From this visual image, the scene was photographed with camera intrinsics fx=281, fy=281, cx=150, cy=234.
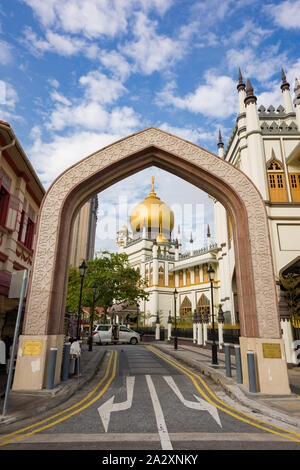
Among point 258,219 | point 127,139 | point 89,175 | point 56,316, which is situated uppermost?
point 127,139

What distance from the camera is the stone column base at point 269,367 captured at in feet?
24.2

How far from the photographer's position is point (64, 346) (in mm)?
8930

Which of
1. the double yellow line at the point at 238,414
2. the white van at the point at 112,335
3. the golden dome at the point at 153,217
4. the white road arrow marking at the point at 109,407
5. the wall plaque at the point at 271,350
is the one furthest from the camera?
the golden dome at the point at 153,217

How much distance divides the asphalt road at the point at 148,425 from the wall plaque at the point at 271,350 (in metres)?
1.68

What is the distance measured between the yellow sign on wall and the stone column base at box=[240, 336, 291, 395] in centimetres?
578

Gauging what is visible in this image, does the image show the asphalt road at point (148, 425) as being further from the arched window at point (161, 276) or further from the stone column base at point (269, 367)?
the arched window at point (161, 276)

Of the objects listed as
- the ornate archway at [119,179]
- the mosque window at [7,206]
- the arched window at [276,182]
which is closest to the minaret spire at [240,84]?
the arched window at [276,182]

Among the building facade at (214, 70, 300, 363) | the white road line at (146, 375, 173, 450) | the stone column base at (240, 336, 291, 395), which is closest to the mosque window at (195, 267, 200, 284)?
the building facade at (214, 70, 300, 363)

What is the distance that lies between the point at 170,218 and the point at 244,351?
49089mm

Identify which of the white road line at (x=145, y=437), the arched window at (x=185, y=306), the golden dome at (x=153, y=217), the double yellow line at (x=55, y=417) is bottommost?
the double yellow line at (x=55, y=417)

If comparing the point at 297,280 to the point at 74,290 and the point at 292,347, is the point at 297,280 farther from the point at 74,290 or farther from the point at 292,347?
the point at 74,290

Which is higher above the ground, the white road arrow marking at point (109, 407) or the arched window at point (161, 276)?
the arched window at point (161, 276)

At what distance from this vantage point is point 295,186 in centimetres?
1805

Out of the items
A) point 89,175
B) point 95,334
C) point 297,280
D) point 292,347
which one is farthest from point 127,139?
point 95,334
